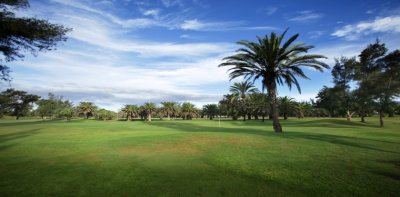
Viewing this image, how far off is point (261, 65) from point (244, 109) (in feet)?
189

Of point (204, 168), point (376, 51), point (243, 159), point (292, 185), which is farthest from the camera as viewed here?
point (376, 51)

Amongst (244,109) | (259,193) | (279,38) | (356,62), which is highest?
(356,62)

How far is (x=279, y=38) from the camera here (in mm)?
26453

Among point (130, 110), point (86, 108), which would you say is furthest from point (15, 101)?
point (130, 110)

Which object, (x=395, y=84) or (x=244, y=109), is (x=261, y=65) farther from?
(x=244, y=109)

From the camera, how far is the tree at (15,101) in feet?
325

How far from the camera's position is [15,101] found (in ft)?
343

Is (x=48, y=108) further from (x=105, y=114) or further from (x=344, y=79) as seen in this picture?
(x=344, y=79)

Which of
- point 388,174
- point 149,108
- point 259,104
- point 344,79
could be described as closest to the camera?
point 388,174

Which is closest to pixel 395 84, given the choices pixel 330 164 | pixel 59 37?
pixel 330 164

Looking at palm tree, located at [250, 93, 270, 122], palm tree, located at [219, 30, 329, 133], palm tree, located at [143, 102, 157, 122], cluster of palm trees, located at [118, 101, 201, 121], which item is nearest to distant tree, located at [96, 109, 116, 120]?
cluster of palm trees, located at [118, 101, 201, 121]

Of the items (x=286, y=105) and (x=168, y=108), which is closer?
(x=286, y=105)

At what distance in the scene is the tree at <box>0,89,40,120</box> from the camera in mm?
99125

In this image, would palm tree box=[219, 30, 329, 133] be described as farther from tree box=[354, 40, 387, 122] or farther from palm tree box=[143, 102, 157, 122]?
palm tree box=[143, 102, 157, 122]
